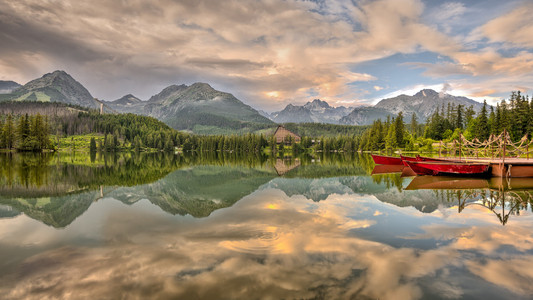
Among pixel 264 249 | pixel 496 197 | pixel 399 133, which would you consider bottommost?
pixel 496 197

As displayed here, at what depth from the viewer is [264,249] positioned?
1064 centimetres

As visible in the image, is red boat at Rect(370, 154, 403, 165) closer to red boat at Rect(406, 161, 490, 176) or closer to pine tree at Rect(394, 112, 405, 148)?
red boat at Rect(406, 161, 490, 176)

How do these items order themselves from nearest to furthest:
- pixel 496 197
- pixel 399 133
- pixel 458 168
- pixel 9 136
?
1. pixel 496 197
2. pixel 458 168
3. pixel 399 133
4. pixel 9 136

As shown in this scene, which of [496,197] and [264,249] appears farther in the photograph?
[496,197]

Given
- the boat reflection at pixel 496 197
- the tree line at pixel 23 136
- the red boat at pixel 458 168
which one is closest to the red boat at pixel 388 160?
the red boat at pixel 458 168

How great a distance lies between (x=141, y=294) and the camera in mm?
7391

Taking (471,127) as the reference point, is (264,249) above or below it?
below

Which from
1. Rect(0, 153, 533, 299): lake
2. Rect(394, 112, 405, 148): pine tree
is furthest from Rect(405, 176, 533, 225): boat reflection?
Rect(394, 112, 405, 148): pine tree

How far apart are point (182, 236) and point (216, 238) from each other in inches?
62.3

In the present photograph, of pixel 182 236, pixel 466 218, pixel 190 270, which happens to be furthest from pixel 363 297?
pixel 466 218

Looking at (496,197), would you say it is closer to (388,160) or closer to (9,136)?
(388,160)

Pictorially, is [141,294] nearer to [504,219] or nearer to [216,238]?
[216,238]

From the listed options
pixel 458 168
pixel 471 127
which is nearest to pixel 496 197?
pixel 458 168

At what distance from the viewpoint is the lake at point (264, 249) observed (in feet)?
25.3
